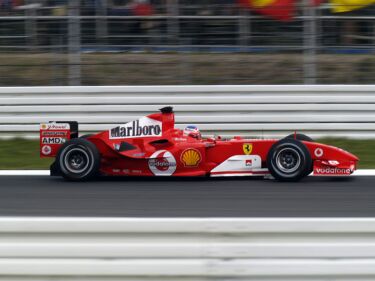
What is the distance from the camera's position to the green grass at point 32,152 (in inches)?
372

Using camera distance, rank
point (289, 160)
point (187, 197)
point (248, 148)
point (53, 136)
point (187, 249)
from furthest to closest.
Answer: point (53, 136) < point (248, 148) < point (289, 160) < point (187, 197) < point (187, 249)

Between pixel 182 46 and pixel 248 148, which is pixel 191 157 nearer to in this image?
pixel 248 148

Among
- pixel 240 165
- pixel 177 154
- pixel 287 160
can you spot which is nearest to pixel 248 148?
pixel 240 165

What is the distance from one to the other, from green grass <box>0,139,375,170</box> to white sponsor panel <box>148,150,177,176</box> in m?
1.76

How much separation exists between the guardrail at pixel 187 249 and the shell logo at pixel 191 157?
4221 millimetres

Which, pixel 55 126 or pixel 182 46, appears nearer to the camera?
pixel 55 126

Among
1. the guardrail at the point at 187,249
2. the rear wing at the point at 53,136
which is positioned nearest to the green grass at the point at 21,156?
the rear wing at the point at 53,136

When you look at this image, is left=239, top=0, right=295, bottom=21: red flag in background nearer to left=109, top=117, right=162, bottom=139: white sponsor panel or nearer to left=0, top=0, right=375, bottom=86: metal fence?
left=0, top=0, right=375, bottom=86: metal fence

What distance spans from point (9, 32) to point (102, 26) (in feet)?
4.98

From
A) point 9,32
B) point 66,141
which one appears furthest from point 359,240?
point 9,32

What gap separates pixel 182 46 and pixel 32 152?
109 inches

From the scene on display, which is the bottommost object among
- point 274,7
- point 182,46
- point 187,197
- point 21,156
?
point 187,197

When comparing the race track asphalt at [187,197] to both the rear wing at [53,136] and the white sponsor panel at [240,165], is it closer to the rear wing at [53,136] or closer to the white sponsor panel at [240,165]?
the white sponsor panel at [240,165]

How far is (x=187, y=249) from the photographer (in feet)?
12.7
